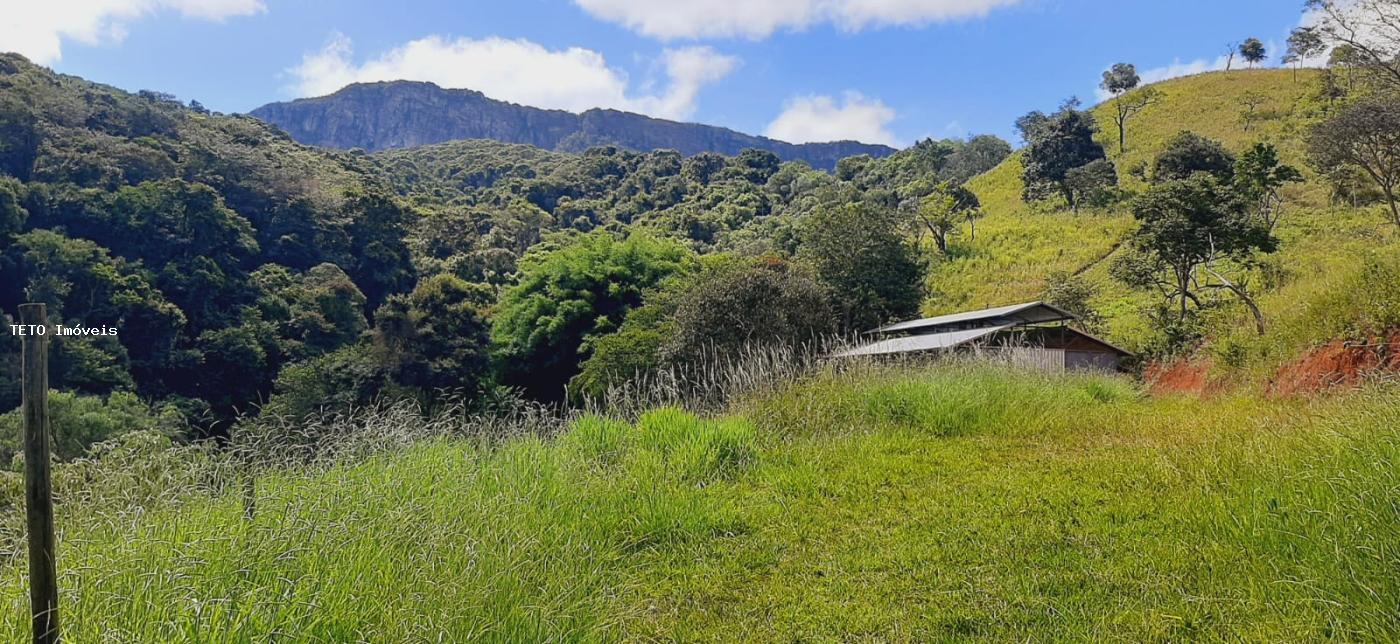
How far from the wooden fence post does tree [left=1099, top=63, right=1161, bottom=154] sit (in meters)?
50.6

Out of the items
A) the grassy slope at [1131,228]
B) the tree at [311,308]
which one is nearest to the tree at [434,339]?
the tree at [311,308]

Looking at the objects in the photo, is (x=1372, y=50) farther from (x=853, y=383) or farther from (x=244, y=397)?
(x=244, y=397)

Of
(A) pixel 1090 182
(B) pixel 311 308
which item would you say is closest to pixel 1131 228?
(A) pixel 1090 182

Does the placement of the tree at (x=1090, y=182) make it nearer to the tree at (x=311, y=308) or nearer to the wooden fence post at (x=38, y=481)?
the tree at (x=311, y=308)

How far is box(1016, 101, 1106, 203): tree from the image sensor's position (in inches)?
1523

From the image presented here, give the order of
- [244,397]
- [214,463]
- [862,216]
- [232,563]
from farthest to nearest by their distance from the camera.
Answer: [244,397] < [862,216] < [214,463] < [232,563]

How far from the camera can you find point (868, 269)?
22812mm

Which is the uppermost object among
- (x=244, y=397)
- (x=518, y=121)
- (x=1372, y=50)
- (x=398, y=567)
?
(x=518, y=121)

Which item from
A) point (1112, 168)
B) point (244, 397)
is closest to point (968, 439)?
point (244, 397)

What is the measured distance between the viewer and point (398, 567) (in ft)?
8.38

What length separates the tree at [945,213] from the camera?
34.4m

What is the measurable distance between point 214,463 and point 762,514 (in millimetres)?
2843

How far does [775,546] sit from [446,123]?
195 meters

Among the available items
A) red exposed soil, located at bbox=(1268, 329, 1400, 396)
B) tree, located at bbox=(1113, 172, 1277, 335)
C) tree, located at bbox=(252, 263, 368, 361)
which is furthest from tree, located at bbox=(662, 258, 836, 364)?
tree, located at bbox=(252, 263, 368, 361)
